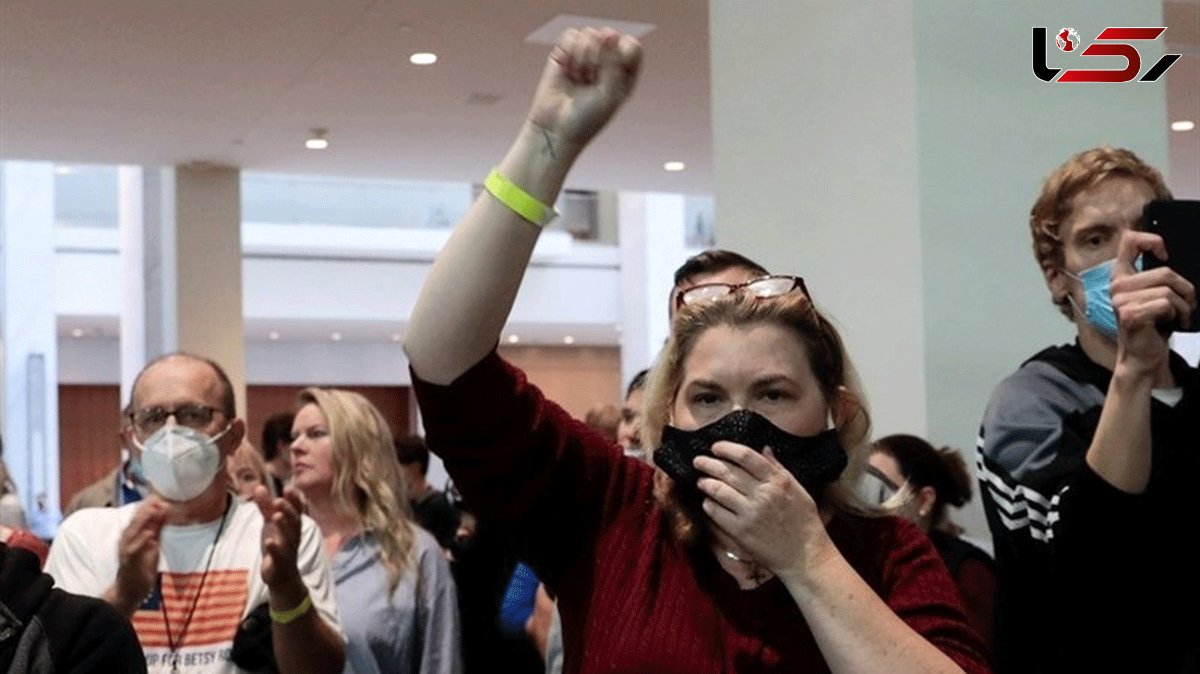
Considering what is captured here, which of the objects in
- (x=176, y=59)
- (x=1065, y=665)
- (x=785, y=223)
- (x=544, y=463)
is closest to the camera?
(x=544, y=463)

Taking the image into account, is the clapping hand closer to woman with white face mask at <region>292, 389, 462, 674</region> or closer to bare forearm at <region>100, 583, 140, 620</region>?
bare forearm at <region>100, 583, 140, 620</region>

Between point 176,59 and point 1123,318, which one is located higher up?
point 176,59

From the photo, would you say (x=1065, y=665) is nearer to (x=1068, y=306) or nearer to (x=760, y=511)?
(x=1068, y=306)

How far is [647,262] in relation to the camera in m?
18.7

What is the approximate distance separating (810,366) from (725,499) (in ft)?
0.87

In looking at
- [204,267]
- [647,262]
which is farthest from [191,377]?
[647,262]

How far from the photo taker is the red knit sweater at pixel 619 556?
1.75m

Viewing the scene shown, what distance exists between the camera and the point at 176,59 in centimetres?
822

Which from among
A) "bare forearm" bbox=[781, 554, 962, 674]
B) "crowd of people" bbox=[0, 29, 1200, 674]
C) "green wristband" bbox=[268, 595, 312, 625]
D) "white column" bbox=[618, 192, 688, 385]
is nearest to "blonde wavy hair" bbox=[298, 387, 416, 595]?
"crowd of people" bbox=[0, 29, 1200, 674]

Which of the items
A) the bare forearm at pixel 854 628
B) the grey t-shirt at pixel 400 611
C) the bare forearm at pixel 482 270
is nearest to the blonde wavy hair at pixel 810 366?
the bare forearm at pixel 854 628

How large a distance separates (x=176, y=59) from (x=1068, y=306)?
6.55 meters

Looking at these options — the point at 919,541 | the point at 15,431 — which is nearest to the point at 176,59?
the point at 919,541

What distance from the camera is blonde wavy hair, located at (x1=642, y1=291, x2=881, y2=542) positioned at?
1.87 metres

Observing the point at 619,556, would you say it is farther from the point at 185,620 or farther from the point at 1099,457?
the point at 185,620
